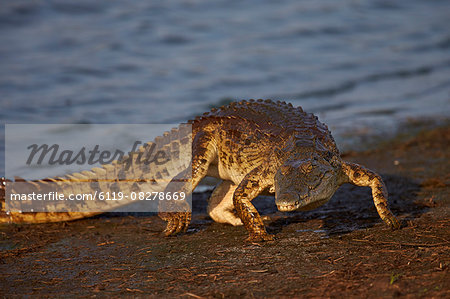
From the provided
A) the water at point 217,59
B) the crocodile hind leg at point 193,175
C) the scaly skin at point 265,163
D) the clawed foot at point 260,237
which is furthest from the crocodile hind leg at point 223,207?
the water at point 217,59

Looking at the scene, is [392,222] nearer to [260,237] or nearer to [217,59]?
[260,237]

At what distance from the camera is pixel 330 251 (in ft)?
13.8

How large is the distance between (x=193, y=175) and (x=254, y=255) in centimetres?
138

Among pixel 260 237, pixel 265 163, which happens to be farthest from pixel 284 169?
pixel 260 237

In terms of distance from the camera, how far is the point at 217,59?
15.8 meters

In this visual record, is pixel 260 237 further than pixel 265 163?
No

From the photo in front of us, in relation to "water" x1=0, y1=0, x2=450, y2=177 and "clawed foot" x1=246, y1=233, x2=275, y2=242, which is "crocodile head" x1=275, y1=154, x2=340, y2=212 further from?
"water" x1=0, y1=0, x2=450, y2=177

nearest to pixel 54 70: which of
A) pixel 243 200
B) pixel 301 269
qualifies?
pixel 243 200

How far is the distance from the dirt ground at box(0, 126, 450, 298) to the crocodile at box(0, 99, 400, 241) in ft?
0.73

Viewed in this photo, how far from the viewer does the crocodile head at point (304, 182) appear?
4016 mm

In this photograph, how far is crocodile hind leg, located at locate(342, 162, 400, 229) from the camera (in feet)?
15.1

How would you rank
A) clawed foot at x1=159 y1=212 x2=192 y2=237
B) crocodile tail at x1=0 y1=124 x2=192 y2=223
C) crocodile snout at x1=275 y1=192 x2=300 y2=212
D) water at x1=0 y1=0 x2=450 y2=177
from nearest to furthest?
1. crocodile snout at x1=275 y1=192 x2=300 y2=212
2. clawed foot at x1=159 y1=212 x2=192 y2=237
3. crocodile tail at x1=0 y1=124 x2=192 y2=223
4. water at x1=0 y1=0 x2=450 y2=177

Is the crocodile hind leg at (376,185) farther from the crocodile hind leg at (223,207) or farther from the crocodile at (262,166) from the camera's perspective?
the crocodile hind leg at (223,207)

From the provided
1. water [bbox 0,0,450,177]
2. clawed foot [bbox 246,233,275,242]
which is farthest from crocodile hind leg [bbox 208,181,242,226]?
water [bbox 0,0,450,177]
